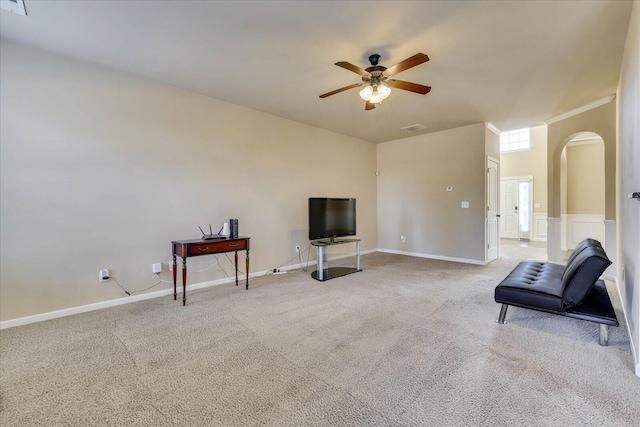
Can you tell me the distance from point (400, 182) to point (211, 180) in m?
4.32

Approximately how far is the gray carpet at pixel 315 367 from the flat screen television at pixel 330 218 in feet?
5.11

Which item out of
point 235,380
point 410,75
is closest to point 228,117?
point 410,75

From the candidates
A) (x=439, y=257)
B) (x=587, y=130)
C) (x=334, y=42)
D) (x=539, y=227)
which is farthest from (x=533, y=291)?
(x=539, y=227)

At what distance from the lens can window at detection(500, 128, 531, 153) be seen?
8.32 metres

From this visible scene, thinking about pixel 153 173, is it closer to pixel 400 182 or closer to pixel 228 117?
pixel 228 117

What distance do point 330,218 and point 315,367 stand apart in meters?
2.99

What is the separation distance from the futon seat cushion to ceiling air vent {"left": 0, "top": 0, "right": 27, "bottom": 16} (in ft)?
15.7

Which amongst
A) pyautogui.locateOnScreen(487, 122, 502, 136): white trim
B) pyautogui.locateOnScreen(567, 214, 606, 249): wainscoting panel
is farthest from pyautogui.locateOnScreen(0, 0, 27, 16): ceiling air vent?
pyautogui.locateOnScreen(567, 214, 606, 249): wainscoting panel

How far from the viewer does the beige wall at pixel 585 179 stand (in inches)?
239

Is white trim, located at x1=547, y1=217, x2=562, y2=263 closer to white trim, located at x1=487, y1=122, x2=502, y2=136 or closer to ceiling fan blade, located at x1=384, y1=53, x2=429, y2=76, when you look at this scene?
white trim, located at x1=487, y1=122, x2=502, y2=136

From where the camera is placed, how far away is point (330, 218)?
4.77m

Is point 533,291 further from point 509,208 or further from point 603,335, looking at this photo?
point 509,208

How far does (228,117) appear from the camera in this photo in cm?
415

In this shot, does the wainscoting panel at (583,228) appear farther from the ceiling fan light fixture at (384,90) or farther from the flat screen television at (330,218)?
the ceiling fan light fixture at (384,90)
